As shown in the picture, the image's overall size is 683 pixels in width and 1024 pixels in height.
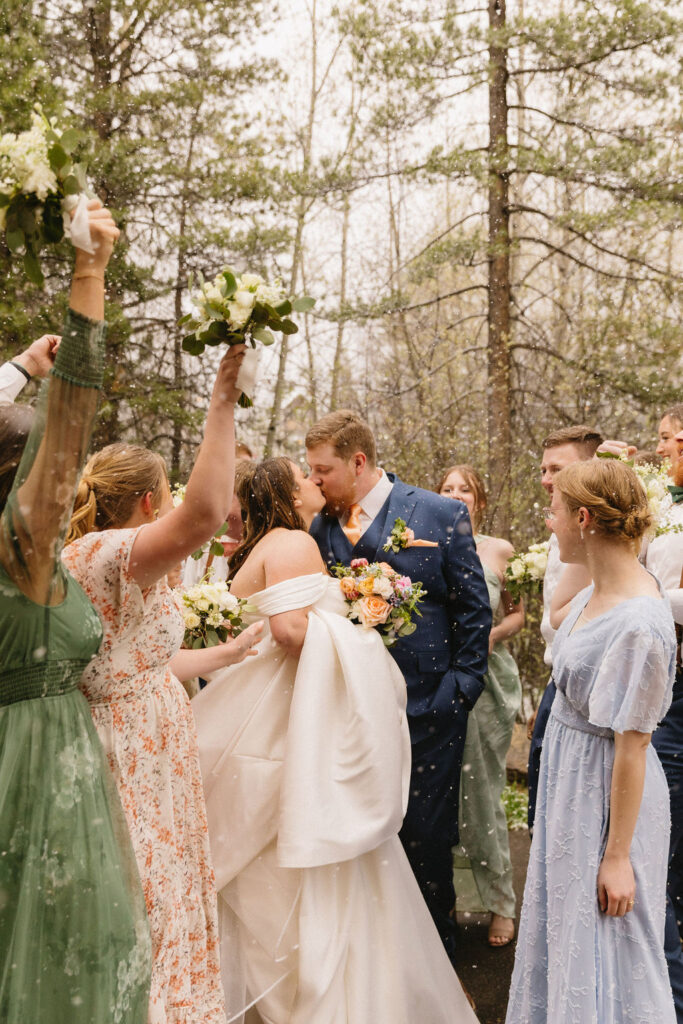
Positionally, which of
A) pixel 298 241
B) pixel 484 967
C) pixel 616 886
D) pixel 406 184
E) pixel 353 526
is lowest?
pixel 484 967

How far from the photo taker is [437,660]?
3869 millimetres

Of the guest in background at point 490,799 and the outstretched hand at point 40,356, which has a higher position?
the outstretched hand at point 40,356

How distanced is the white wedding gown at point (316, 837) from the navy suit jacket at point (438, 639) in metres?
0.28

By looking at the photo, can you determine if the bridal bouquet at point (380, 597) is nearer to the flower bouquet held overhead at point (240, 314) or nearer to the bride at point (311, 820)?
the bride at point (311, 820)

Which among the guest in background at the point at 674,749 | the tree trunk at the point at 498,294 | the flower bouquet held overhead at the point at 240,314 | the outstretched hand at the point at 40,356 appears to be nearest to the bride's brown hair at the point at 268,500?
the outstretched hand at the point at 40,356

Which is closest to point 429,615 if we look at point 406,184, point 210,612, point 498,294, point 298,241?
point 210,612

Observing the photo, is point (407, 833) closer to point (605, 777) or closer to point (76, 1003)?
point (605, 777)

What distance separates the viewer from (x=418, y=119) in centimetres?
952

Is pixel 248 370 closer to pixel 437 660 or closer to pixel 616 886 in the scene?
pixel 616 886

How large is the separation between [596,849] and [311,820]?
107 cm

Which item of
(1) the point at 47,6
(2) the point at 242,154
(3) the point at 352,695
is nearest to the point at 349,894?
(3) the point at 352,695

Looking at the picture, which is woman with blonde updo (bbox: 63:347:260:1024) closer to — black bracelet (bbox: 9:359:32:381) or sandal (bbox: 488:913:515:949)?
black bracelet (bbox: 9:359:32:381)

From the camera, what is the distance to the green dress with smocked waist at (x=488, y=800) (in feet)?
14.8

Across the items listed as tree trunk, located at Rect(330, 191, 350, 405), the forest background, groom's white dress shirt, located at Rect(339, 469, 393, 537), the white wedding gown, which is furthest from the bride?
tree trunk, located at Rect(330, 191, 350, 405)
